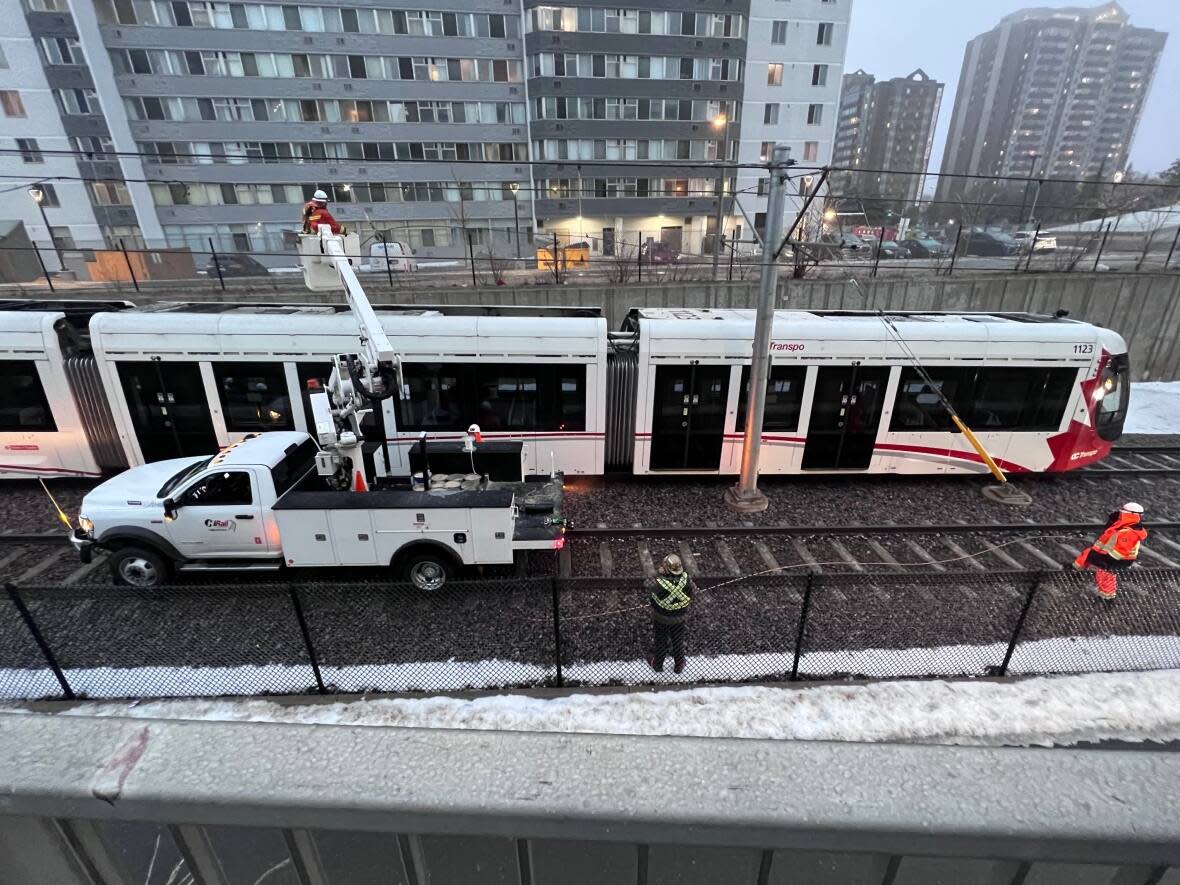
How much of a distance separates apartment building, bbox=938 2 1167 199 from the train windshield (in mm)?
156720

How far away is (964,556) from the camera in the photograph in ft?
31.4

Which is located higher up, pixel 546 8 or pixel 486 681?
pixel 546 8

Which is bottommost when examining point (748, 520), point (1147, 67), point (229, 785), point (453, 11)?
point (748, 520)

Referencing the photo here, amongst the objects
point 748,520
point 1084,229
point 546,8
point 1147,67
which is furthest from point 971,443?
point 1147,67

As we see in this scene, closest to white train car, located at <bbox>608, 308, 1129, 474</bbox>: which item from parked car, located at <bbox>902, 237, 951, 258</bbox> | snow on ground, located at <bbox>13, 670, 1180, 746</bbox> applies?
snow on ground, located at <bbox>13, 670, 1180, 746</bbox>

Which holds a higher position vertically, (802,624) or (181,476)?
(181,476)

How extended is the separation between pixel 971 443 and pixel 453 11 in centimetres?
4207

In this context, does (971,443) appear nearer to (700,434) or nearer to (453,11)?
(700,434)

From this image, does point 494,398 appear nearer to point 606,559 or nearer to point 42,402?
point 606,559

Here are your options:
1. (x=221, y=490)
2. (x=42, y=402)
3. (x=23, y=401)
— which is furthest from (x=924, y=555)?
(x=23, y=401)

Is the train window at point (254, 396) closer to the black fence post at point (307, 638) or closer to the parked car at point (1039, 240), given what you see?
the black fence post at point (307, 638)

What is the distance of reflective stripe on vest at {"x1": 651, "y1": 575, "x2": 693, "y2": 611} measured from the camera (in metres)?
6.57

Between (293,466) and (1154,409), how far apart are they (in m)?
24.5

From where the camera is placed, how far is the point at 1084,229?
3106cm
